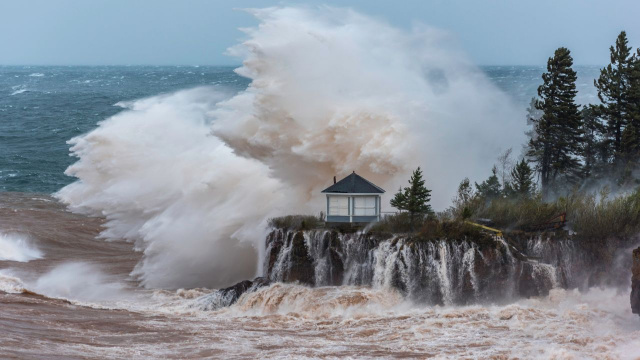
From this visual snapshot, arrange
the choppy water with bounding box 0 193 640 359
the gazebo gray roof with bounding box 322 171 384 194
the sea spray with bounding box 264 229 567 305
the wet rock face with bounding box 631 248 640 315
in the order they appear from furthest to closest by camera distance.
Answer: the gazebo gray roof with bounding box 322 171 384 194
the sea spray with bounding box 264 229 567 305
the wet rock face with bounding box 631 248 640 315
the choppy water with bounding box 0 193 640 359

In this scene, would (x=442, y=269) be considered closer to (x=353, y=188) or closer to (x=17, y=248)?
(x=353, y=188)

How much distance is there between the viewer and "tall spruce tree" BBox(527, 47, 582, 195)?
39.2m

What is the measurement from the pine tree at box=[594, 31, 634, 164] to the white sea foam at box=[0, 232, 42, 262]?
24759mm

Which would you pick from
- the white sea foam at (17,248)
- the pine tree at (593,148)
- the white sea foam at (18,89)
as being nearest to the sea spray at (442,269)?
the pine tree at (593,148)

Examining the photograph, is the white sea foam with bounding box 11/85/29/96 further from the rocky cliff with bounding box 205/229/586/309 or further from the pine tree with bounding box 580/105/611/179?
the rocky cliff with bounding box 205/229/586/309

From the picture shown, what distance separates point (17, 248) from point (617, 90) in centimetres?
2643

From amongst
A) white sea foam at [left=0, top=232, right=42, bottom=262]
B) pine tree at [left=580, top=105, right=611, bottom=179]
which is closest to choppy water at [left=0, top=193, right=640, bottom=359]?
white sea foam at [left=0, top=232, right=42, bottom=262]

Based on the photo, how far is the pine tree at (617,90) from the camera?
3966 centimetres

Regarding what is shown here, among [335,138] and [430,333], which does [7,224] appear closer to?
[335,138]

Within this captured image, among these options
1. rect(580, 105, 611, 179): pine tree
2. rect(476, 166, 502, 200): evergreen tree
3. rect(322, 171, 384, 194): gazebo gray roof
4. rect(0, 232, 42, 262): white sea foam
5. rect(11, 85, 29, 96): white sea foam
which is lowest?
rect(0, 232, 42, 262): white sea foam

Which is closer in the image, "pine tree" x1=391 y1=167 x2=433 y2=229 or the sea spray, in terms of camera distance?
the sea spray

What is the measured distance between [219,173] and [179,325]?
15.0 meters

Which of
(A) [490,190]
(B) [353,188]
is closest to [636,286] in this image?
(B) [353,188]

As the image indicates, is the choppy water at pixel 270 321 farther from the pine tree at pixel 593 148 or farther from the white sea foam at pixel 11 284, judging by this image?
the pine tree at pixel 593 148
